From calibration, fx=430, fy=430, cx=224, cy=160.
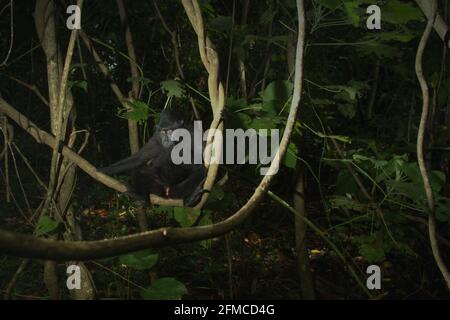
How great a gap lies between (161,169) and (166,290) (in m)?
1.33

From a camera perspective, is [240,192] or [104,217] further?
[104,217]

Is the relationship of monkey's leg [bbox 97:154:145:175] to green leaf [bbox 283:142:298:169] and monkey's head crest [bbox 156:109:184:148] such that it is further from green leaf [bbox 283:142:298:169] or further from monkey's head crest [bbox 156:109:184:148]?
green leaf [bbox 283:142:298:169]

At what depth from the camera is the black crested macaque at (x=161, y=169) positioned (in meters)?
2.71

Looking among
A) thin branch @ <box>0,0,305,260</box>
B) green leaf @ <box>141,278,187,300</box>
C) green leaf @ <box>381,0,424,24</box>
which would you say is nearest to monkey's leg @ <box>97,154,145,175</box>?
green leaf @ <box>141,278,187,300</box>

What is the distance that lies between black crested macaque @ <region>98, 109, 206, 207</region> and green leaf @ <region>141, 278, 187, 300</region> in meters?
0.88

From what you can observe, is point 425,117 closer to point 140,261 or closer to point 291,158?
point 291,158

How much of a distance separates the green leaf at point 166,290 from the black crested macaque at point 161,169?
0.88 meters

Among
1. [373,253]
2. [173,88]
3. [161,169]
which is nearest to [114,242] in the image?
[173,88]

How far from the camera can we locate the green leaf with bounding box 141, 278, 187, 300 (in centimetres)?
176

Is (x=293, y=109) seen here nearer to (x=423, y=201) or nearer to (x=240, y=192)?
(x=423, y=201)

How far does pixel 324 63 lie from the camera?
4.21 m

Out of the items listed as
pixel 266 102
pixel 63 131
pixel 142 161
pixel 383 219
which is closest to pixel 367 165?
pixel 383 219

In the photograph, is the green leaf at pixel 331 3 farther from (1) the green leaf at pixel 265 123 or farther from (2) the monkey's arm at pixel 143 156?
(2) the monkey's arm at pixel 143 156

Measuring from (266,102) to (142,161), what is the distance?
1.03 metres
